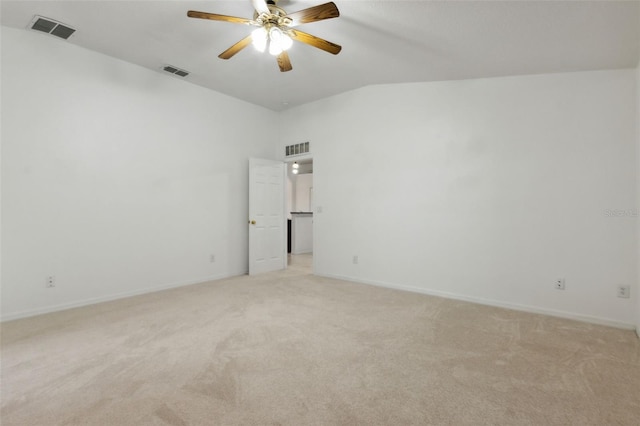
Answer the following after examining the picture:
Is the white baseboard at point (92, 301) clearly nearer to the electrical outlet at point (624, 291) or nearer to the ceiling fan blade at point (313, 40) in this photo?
the ceiling fan blade at point (313, 40)

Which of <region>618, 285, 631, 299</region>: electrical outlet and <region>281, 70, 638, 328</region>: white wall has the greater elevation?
<region>281, 70, 638, 328</region>: white wall

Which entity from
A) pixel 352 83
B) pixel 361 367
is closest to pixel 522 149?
pixel 352 83

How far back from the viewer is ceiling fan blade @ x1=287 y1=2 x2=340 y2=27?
219 cm

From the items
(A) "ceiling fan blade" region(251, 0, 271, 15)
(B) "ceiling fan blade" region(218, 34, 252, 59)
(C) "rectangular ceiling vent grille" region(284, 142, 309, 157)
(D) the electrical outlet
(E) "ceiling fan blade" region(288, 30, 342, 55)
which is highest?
(A) "ceiling fan blade" region(251, 0, 271, 15)

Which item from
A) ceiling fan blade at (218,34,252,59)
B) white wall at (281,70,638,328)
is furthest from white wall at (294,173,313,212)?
ceiling fan blade at (218,34,252,59)

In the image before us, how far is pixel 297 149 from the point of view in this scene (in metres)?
5.66

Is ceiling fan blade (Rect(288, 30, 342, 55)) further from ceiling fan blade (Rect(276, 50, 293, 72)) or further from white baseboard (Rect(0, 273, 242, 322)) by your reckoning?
white baseboard (Rect(0, 273, 242, 322))

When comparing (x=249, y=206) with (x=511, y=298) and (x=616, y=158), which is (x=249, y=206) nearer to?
(x=511, y=298)

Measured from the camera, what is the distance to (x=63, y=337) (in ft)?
8.82

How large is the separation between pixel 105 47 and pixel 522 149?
503cm

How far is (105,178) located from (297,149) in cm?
305

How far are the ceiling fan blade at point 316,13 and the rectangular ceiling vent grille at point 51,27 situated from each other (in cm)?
257

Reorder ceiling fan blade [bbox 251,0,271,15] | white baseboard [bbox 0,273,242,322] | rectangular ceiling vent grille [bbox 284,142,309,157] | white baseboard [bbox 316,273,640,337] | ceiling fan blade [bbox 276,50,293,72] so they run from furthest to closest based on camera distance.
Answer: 1. rectangular ceiling vent grille [bbox 284,142,309,157]
2. white baseboard [bbox 0,273,242,322]
3. white baseboard [bbox 316,273,640,337]
4. ceiling fan blade [bbox 276,50,293,72]
5. ceiling fan blade [bbox 251,0,271,15]

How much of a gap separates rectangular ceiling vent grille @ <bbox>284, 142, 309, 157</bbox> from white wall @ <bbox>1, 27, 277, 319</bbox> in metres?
1.05
